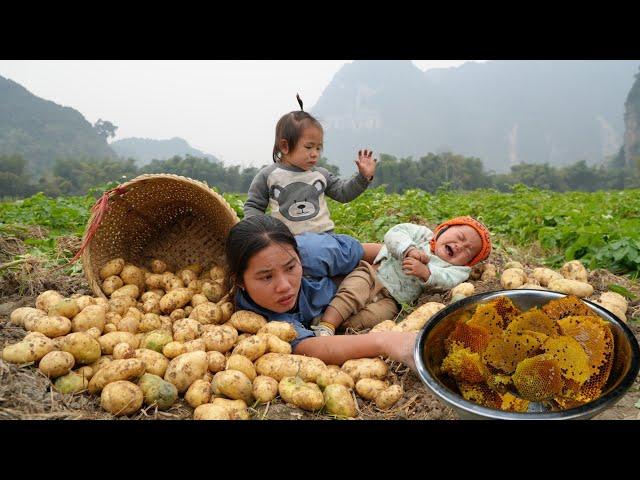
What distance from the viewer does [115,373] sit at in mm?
1917

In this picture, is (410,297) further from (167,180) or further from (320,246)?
(167,180)

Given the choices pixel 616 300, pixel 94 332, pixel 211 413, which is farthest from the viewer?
pixel 616 300

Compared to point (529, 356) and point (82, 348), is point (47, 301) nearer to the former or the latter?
point (82, 348)

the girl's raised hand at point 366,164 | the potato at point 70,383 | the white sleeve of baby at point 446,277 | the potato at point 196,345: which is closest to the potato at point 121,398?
the potato at point 70,383

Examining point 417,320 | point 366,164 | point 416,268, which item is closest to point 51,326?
point 417,320

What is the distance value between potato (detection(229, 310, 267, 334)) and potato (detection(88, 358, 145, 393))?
0.58 meters

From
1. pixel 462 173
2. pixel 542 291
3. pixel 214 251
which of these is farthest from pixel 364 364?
pixel 462 173

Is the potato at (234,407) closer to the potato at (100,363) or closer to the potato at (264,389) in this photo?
the potato at (264,389)

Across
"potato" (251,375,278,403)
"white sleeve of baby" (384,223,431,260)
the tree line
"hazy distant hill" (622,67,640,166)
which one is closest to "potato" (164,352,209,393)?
"potato" (251,375,278,403)

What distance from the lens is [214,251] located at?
3547 millimetres

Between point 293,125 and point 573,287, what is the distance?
6.92 feet

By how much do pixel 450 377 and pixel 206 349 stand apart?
1.16 meters

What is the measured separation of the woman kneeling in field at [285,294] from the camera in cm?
226

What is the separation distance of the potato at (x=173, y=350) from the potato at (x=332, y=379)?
26.2 inches
